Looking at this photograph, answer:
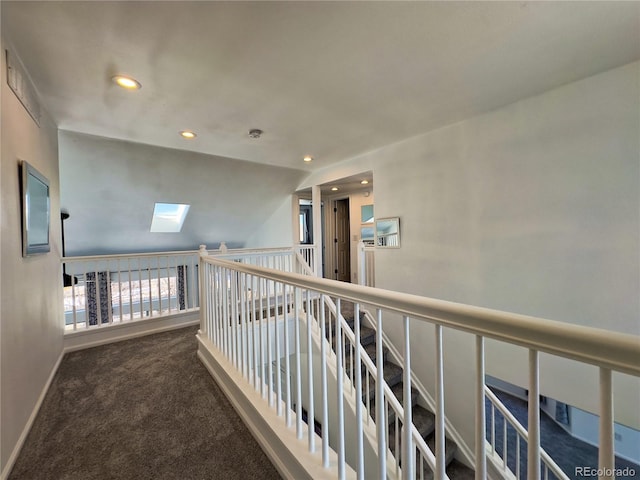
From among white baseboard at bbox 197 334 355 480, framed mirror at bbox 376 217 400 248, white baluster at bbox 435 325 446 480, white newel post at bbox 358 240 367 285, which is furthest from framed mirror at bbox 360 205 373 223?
white baluster at bbox 435 325 446 480

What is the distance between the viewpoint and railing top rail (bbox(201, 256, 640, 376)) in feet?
1.47

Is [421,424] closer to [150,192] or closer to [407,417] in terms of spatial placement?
[407,417]

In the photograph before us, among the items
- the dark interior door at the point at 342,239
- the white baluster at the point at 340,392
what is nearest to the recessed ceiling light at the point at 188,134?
the white baluster at the point at 340,392

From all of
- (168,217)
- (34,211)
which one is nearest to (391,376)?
(34,211)

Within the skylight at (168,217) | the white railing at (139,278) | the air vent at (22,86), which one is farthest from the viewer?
the skylight at (168,217)

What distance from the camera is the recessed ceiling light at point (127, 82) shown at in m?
1.79

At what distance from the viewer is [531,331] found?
1.76ft

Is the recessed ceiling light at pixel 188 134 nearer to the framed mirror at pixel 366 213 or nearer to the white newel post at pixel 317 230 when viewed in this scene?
the white newel post at pixel 317 230

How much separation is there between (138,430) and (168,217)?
4.64m

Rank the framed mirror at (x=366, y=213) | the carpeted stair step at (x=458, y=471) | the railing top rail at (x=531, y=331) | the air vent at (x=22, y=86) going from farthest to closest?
1. the framed mirror at (x=366, y=213)
2. the carpeted stair step at (x=458, y=471)
3. the air vent at (x=22, y=86)
4. the railing top rail at (x=531, y=331)

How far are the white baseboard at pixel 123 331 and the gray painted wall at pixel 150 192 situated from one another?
2212mm

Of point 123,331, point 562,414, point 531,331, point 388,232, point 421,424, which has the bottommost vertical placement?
point 562,414

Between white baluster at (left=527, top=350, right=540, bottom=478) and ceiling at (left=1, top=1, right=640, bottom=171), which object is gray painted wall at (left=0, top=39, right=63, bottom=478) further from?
white baluster at (left=527, top=350, right=540, bottom=478)

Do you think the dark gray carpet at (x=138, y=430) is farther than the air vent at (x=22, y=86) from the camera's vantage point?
No
